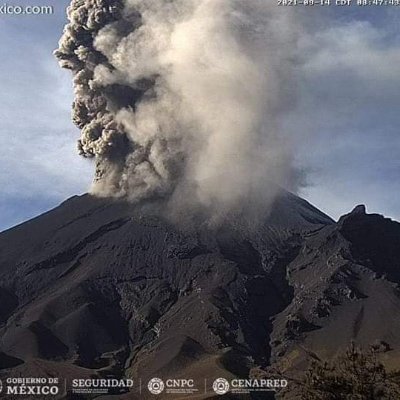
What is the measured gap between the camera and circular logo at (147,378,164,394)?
274 feet

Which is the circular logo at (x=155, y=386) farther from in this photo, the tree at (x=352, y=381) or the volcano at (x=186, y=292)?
the tree at (x=352, y=381)

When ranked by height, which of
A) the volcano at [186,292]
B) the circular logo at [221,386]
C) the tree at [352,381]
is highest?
the volcano at [186,292]

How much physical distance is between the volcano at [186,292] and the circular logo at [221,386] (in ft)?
7.11

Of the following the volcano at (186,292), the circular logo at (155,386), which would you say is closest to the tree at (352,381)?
the volcano at (186,292)

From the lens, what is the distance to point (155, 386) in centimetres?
8506

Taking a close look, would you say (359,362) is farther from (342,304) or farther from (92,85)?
(92,85)

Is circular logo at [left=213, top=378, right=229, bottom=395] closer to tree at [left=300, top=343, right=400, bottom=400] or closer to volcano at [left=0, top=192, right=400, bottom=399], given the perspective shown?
volcano at [left=0, top=192, right=400, bottom=399]

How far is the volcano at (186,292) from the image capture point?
315 feet

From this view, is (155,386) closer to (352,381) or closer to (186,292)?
(186,292)

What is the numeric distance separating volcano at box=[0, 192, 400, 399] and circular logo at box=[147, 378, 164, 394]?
4.78 ft

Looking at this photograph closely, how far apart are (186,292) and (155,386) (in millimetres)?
30014

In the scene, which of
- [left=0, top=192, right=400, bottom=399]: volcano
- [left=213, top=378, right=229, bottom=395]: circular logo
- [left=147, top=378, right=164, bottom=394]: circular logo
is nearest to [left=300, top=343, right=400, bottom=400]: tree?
[left=0, top=192, right=400, bottom=399]: volcano

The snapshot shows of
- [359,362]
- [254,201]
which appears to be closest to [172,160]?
[254,201]

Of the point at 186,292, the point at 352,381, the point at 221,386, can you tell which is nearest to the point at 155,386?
the point at 221,386
